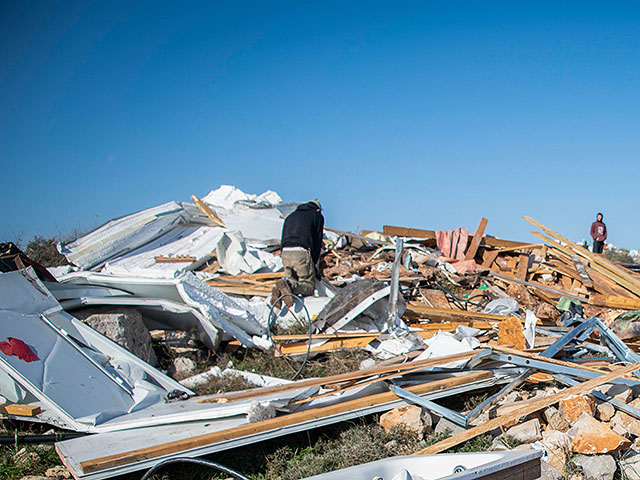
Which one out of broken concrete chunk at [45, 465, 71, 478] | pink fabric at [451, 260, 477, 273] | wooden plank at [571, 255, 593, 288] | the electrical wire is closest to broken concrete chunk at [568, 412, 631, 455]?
broken concrete chunk at [45, 465, 71, 478]

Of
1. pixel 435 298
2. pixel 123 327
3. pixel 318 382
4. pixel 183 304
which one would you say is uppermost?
pixel 183 304

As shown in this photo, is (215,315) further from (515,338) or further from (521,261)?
(521,261)

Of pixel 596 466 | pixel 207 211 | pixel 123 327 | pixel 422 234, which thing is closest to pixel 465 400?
pixel 596 466

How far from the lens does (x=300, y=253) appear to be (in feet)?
22.6

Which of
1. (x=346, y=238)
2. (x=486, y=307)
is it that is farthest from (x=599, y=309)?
(x=346, y=238)

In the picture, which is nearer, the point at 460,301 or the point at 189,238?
the point at 460,301

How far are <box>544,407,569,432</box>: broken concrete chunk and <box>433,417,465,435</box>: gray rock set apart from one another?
62 cm

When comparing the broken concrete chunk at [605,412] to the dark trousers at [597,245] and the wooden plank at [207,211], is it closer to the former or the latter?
the wooden plank at [207,211]

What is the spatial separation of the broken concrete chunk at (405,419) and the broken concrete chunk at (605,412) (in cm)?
130

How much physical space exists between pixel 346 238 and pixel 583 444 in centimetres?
720

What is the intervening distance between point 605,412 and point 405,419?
1.48 meters

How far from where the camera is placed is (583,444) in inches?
121

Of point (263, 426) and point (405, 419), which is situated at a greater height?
point (263, 426)

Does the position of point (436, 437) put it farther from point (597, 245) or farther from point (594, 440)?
point (597, 245)
